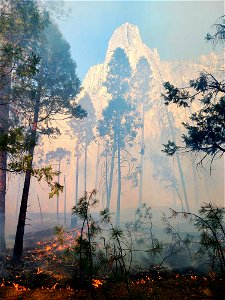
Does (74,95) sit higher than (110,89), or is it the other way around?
(110,89)

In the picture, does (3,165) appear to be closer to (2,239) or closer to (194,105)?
(2,239)

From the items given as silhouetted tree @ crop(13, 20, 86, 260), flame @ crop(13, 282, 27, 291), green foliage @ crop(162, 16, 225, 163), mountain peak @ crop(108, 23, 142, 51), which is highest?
mountain peak @ crop(108, 23, 142, 51)

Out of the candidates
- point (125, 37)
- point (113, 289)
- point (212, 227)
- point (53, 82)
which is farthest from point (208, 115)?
point (125, 37)

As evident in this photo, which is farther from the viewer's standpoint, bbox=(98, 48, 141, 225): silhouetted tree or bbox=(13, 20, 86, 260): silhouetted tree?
bbox=(98, 48, 141, 225): silhouetted tree

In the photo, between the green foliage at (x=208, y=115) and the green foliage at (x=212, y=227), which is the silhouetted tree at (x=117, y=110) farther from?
the green foliage at (x=212, y=227)

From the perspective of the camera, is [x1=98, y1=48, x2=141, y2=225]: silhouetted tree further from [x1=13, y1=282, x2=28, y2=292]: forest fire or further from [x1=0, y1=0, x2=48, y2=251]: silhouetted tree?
[x1=13, y1=282, x2=28, y2=292]: forest fire

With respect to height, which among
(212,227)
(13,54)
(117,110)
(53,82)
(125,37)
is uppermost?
(125,37)

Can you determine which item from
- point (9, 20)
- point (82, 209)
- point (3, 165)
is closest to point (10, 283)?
point (82, 209)

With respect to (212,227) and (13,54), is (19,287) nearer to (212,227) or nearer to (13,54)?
(212,227)

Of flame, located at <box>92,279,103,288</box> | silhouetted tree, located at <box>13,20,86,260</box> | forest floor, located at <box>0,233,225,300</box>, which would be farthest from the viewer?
silhouetted tree, located at <box>13,20,86,260</box>

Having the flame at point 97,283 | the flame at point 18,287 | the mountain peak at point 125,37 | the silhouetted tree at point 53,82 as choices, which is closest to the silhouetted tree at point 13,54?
the silhouetted tree at point 53,82

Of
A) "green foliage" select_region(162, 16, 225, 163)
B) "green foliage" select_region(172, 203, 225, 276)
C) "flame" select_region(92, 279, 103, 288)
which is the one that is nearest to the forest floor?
"flame" select_region(92, 279, 103, 288)

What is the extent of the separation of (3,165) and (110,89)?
21463mm

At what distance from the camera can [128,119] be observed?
32906mm
